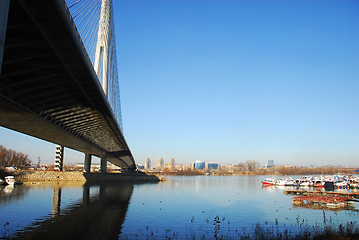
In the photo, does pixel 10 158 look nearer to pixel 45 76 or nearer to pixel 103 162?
pixel 103 162

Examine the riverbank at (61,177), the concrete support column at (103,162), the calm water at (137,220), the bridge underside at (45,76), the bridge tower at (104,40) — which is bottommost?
the calm water at (137,220)

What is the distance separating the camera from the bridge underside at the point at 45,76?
10.8m

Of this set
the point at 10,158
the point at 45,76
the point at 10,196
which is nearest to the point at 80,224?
the point at 45,76

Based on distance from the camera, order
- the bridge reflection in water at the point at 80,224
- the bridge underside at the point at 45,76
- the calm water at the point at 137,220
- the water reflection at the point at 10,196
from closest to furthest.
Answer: the bridge underside at the point at 45,76, the bridge reflection in water at the point at 80,224, the calm water at the point at 137,220, the water reflection at the point at 10,196

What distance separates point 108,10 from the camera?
33.8 m

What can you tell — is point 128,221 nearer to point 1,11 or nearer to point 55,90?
point 55,90

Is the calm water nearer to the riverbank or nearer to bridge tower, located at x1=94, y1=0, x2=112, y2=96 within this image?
bridge tower, located at x1=94, y1=0, x2=112, y2=96

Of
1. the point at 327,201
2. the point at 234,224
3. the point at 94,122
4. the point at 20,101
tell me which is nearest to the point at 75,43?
the point at 20,101

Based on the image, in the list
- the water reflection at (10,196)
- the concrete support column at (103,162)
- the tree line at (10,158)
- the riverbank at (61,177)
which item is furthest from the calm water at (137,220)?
the tree line at (10,158)

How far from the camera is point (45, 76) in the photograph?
53.3 ft

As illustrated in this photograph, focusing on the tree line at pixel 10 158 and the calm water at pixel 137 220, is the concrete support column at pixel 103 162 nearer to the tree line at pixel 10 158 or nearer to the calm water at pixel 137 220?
the calm water at pixel 137 220

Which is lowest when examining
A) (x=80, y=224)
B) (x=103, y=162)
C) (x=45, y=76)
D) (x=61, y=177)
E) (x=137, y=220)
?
(x=137, y=220)

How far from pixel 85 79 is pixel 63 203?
19.8 meters

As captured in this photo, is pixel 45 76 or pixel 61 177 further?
pixel 61 177
